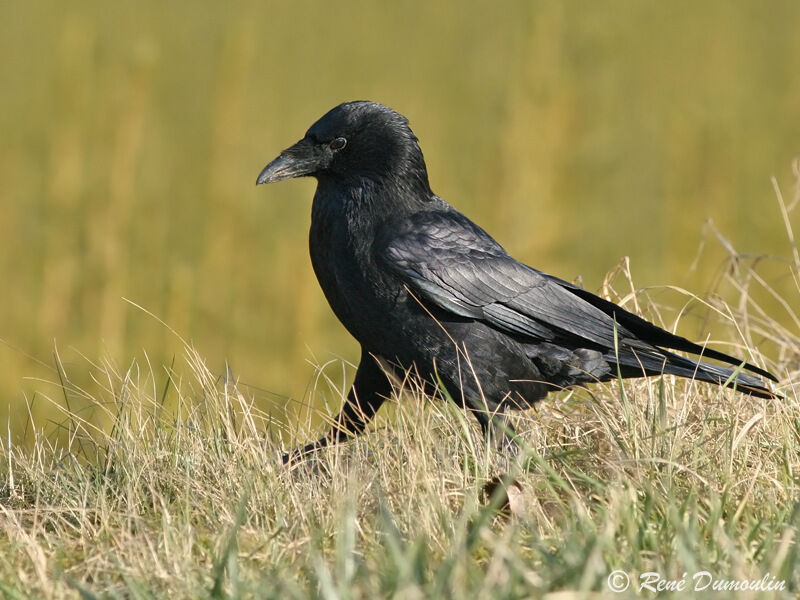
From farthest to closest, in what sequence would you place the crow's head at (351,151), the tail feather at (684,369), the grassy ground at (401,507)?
the crow's head at (351,151) < the tail feather at (684,369) < the grassy ground at (401,507)

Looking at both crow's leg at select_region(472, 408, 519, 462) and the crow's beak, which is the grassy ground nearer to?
crow's leg at select_region(472, 408, 519, 462)

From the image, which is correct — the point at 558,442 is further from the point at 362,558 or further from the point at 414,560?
the point at 414,560

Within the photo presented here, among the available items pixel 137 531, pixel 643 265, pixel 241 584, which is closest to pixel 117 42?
pixel 643 265

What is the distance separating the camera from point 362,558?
2572mm

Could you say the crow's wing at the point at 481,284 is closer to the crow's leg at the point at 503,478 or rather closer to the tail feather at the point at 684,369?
the tail feather at the point at 684,369

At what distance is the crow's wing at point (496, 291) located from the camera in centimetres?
388

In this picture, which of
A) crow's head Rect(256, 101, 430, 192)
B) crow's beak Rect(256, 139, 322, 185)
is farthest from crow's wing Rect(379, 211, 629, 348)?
crow's beak Rect(256, 139, 322, 185)

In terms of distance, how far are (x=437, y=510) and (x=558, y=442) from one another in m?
0.92

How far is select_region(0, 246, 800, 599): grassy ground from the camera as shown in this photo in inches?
87.8

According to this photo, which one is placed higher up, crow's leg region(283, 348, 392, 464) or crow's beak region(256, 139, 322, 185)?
crow's beak region(256, 139, 322, 185)

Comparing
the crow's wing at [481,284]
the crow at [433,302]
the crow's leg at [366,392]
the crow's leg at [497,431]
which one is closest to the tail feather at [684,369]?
the crow at [433,302]

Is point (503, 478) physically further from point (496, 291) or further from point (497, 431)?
point (496, 291)

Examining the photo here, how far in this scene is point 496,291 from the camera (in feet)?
13.2

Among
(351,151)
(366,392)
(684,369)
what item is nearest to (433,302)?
(366,392)
